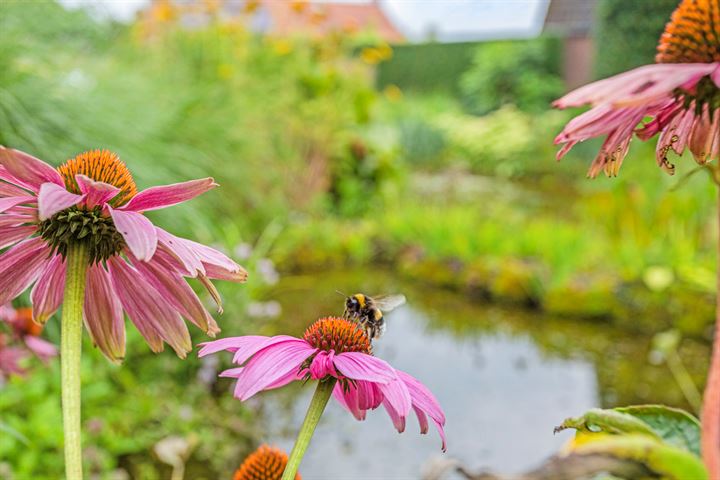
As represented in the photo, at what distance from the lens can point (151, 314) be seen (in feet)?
1.30

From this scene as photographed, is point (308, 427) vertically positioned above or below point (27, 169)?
below

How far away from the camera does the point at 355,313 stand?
572 millimetres

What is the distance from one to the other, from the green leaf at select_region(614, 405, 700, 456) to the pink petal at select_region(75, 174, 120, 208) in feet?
1.12

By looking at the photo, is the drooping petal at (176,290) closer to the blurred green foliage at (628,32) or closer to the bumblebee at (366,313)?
the bumblebee at (366,313)

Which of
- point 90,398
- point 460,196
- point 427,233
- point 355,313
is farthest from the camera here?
point 460,196

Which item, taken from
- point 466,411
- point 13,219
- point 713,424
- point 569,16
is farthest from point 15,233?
point 569,16

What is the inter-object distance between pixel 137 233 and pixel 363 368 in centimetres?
12

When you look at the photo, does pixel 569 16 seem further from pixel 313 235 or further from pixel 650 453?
pixel 650 453

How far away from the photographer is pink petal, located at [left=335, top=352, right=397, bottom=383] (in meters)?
0.33

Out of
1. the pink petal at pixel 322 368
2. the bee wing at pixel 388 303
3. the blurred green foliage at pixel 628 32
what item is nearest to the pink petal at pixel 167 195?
the pink petal at pixel 322 368

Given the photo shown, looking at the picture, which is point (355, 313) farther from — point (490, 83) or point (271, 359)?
point (490, 83)

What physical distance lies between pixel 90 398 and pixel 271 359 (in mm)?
1757

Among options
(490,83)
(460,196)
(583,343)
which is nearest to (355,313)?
(583,343)

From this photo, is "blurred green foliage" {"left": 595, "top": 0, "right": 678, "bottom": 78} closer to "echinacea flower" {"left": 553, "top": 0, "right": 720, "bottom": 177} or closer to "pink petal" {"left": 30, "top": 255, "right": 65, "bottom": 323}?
"echinacea flower" {"left": 553, "top": 0, "right": 720, "bottom": 177}
